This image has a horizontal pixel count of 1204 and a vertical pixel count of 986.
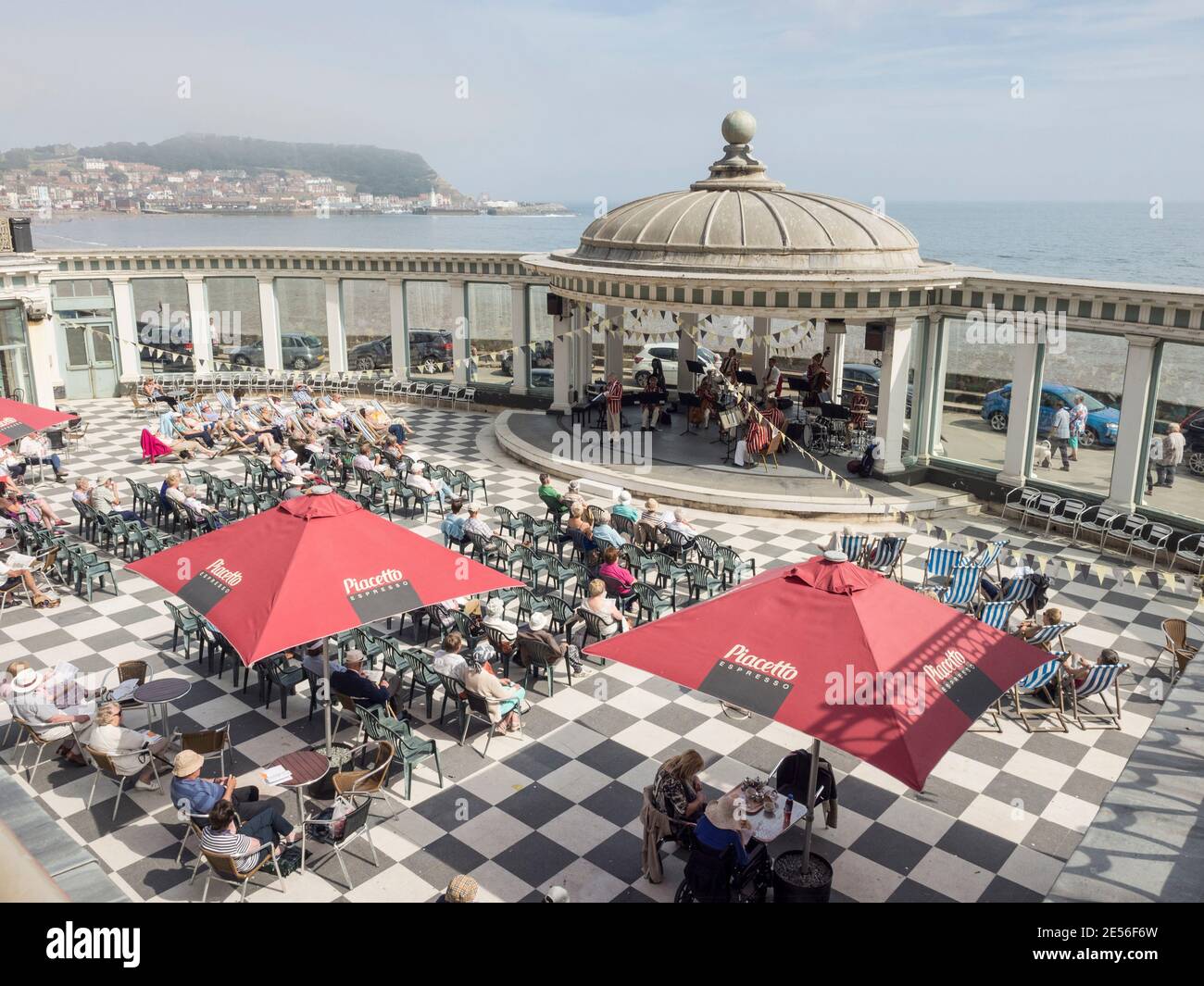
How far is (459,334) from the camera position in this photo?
90.3 feet

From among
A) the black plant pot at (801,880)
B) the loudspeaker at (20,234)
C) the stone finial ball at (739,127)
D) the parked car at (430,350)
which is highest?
the stone finial ball at (739,127)

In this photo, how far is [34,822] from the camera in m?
4.35

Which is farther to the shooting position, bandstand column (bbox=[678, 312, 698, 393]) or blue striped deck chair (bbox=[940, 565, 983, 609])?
bandstand column (bbox=[678, 312, 698, 393])

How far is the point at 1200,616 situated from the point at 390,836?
11484mm

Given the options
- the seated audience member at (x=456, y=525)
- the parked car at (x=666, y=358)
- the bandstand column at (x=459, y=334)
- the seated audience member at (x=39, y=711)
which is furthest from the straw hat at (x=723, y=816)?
the bandstand column at (x=459, y=334)

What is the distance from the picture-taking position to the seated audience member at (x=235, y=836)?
7.48m

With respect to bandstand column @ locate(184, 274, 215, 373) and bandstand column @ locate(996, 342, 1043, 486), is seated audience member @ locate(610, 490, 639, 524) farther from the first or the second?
bandstand column @ locate(184, 274, 215, 373)

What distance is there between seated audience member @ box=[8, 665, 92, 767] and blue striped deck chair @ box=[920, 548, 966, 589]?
34.6 ft


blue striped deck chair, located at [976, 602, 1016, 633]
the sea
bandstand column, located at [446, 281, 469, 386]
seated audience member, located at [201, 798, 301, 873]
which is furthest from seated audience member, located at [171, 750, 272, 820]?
bandstand column, located at [446, 281, 469, 386]

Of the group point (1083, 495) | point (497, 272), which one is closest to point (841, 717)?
point (1083, 495)

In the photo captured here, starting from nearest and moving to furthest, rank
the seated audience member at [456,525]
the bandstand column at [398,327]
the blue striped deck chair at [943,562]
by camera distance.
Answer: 1. the blue striped deck chair at [943,562]
2. the seated audience member at [456,525]
3. the bandstand column at [398,327]

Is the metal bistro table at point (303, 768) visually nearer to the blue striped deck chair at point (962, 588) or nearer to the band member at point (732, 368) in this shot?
Result: the blue striped deck chair at point (962, 588)

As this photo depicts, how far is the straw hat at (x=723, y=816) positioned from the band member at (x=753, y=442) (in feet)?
42.6

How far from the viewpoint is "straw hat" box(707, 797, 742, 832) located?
7.48m
